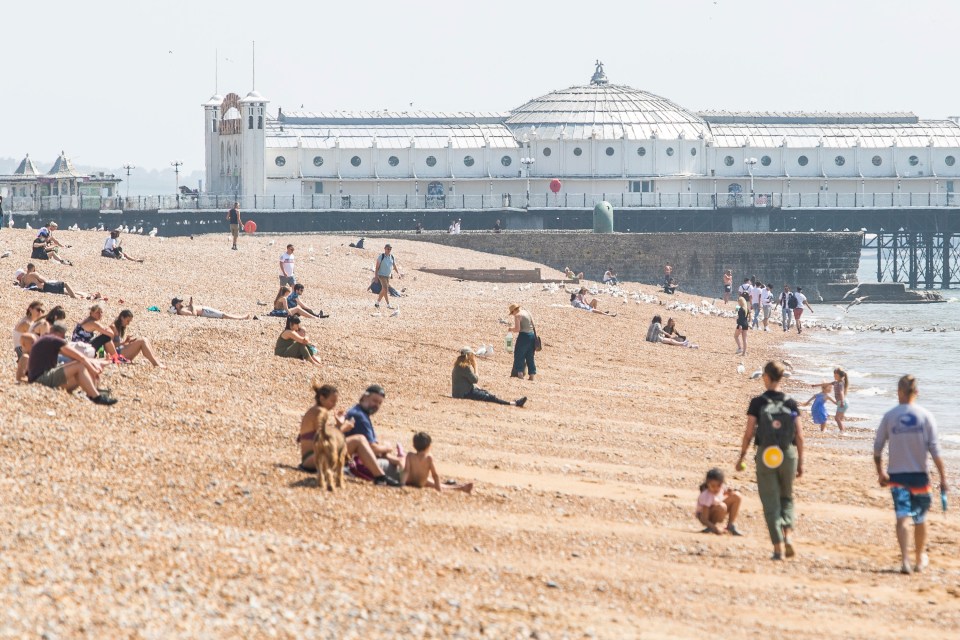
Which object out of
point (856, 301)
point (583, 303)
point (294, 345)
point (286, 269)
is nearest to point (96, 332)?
point (294, 345)

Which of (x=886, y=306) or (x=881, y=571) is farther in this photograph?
(x=886, y=306)

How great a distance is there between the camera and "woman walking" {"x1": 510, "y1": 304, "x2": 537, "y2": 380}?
70.4 feet

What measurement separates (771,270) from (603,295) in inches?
797

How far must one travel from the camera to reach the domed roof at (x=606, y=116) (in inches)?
2960

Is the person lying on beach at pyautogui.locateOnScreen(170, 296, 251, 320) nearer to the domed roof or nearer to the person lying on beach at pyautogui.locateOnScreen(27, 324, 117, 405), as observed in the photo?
the person lying on beach at pyautogui.locateOnScreen(27, 324, 117, 405)

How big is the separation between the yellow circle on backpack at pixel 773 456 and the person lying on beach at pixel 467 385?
25.2 ft

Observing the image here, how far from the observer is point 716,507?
Answer: 11992mm

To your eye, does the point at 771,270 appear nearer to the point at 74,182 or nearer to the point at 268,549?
the point at 74,182

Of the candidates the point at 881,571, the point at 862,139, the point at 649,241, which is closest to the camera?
the point at 881,571

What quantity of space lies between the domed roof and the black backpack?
211ft

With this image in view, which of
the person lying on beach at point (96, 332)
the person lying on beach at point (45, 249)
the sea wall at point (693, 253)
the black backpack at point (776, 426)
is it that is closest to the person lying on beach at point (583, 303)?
the person lying on beach at point (45, 249)

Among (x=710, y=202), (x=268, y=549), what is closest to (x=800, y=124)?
(x=710, y=202)

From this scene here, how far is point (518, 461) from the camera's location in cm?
1469

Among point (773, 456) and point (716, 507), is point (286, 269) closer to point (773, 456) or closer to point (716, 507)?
point (716, 507)
